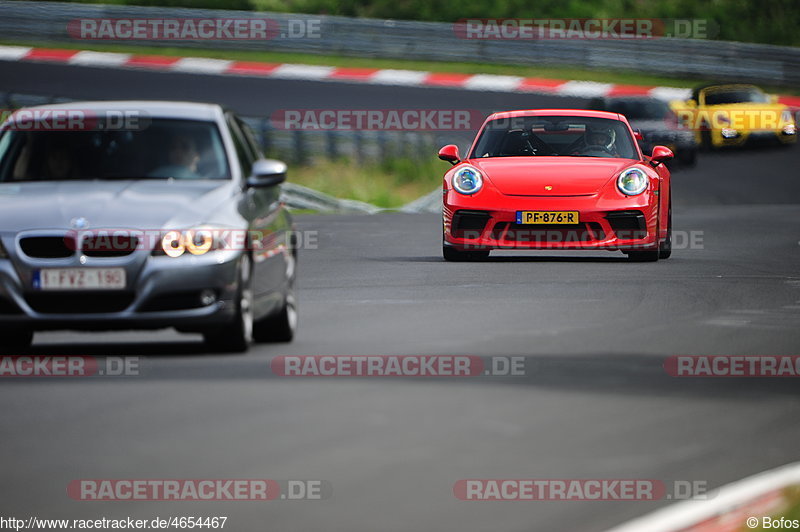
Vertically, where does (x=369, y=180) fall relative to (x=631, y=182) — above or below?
below

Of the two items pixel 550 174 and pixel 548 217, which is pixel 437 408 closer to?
pixel 548 217

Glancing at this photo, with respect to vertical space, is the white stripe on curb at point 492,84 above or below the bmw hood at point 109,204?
below

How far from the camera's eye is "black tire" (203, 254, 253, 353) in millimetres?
9688

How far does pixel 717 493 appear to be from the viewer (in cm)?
628

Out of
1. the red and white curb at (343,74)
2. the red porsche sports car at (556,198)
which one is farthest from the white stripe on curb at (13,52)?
the red porsche sports car at (556,198)

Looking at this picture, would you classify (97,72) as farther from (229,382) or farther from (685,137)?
(229,382)

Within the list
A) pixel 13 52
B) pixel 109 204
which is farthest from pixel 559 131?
pixel 13 52

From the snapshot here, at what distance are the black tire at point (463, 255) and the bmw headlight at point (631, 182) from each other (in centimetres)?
158

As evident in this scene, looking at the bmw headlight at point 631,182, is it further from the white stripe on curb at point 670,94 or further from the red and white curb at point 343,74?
the red and white curb at point 343,74

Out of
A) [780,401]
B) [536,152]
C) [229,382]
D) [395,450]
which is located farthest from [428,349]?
[536,152]

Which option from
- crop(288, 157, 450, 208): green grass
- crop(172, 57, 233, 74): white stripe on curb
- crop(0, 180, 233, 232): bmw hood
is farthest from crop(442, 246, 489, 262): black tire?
crop(172, 57, 233, 74): white stripe on curb

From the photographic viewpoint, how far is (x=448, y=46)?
3622cm

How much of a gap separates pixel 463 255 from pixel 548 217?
1.46 metres

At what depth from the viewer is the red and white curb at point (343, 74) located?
106 feet
